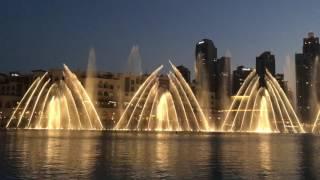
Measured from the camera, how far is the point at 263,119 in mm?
147125

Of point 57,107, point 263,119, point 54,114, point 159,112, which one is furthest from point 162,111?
point 54,114

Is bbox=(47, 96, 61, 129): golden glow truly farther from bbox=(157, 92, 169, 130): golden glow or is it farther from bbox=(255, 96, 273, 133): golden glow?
bbox=(255, 96, 273, 133): golden glow

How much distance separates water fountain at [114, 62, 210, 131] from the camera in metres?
157

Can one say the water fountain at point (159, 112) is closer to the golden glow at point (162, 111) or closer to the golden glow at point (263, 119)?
the golden glow at point (162, 111)

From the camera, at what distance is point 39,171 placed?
30.6 m

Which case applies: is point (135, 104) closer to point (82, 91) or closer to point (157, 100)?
point (157, 100)

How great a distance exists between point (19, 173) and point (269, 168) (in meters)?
16.2

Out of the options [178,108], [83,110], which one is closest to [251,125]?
[178,108]

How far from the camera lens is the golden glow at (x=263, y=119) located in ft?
445

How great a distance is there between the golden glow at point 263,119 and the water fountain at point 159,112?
1951 centimetres

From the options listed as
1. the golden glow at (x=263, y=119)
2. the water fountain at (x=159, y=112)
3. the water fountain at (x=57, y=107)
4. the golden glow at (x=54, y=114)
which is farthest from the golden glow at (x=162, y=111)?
the golden glow at (x=54, y=114)

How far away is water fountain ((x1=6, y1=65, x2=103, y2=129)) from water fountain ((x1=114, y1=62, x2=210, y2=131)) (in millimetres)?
11222

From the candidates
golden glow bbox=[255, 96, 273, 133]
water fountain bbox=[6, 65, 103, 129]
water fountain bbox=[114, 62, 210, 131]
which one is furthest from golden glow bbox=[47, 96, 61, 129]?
golden glow bbox=[255, 96, 273, 133]

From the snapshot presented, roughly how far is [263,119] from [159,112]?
32.5m
